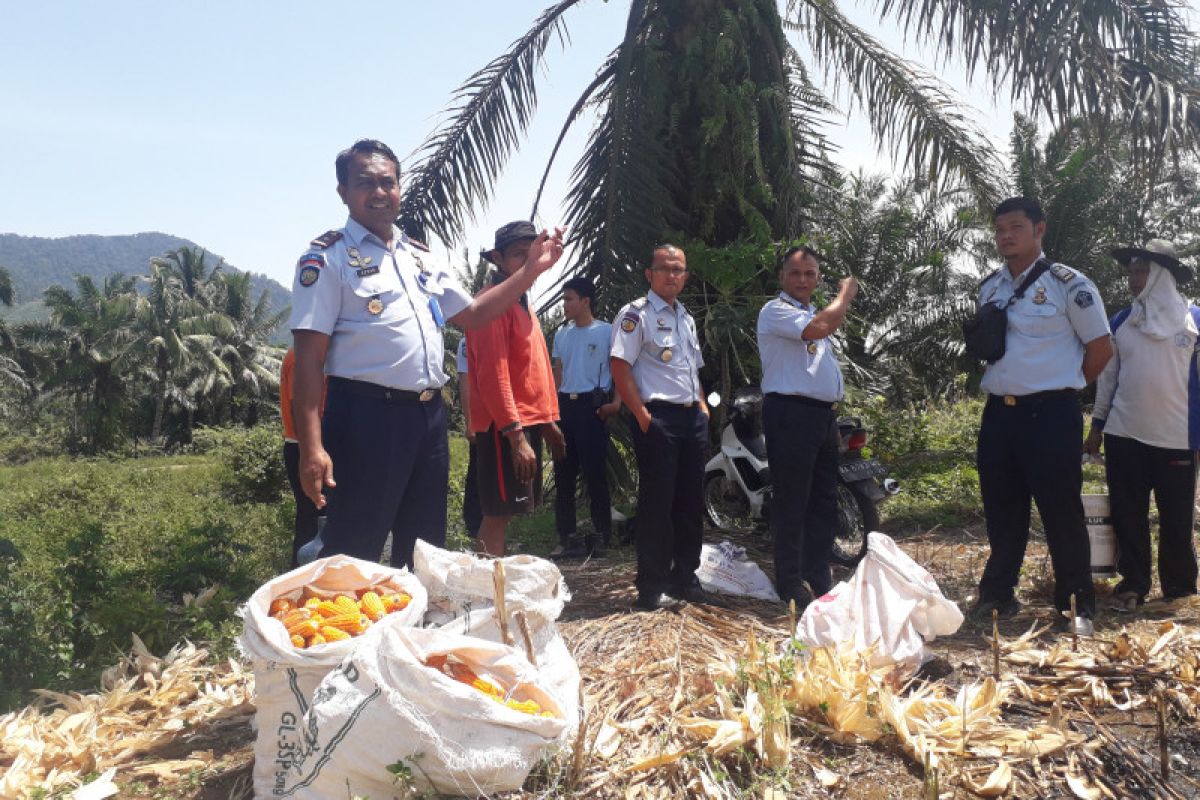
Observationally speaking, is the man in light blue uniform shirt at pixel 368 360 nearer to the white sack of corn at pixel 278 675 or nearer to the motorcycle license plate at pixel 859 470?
A: the white sack of corn at pixel 278 675

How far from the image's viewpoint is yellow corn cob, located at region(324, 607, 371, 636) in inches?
105

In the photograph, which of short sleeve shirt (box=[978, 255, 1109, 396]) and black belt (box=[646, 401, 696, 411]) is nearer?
short sleeve shirt (box=[978, 255, 1109, 396])

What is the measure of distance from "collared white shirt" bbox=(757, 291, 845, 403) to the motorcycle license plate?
3.40ft

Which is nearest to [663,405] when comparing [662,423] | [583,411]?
[662,423]

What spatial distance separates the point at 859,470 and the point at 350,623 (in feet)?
11.8

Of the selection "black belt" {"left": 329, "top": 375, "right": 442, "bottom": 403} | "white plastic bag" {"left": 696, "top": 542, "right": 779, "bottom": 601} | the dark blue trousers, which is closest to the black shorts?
the dark blue trousers

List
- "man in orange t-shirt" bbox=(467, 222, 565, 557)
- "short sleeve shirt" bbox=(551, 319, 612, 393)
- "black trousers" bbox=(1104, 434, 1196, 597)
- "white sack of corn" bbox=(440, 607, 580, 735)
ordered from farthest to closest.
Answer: "short sleeve shirt" bbox=(551, 319, 612, 393) → "black trousers" bbox=(1104, 434, 1196, 597) → "man in orange t-shirt" bbox=(467, 222, 565, 557) → "white sack of corn" bbox=(440, 607, 580, 735)

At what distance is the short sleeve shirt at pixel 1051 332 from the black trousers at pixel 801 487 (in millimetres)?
874

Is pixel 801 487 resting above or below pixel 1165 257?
below

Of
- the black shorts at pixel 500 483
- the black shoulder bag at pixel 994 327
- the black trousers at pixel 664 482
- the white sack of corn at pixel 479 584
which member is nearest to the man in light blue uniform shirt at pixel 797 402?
the black trousers at pixel 664 482

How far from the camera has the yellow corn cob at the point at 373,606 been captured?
108 inches

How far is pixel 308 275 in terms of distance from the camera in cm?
307

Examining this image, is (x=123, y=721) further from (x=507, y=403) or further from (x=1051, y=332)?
(x=1051, y=332)

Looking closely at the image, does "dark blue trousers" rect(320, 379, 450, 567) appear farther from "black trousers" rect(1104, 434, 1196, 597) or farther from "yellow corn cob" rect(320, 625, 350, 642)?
"black trousers" rect(1104, 434, 1196, 597)
